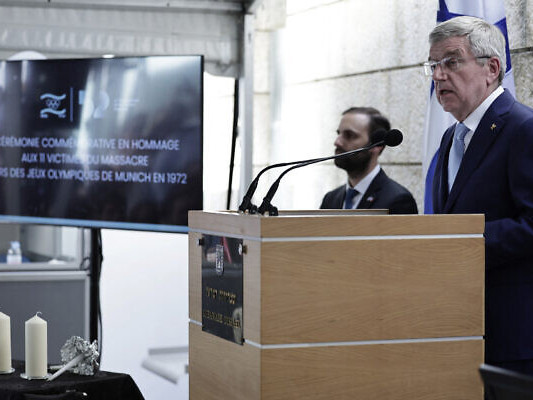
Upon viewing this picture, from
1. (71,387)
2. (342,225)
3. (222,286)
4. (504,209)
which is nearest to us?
(342,225)

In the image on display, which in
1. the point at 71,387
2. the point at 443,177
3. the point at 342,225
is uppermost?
the point at 443,177

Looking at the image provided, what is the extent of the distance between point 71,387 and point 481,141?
1433 mm

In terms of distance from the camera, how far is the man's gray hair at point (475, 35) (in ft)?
7.84

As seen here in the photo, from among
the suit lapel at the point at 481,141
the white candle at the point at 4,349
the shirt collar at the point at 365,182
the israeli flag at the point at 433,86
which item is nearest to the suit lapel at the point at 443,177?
the suit lapel at the point at 481,141

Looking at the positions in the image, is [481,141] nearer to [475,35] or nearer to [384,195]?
[475,35]

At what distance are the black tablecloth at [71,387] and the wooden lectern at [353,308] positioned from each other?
838mm

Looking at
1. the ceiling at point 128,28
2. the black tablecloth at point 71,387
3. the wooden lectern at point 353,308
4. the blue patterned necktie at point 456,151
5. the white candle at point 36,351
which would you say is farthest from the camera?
the ceiling at point 128,28

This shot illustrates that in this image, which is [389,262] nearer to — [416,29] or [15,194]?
[416,29]

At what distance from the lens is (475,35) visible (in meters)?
2.39

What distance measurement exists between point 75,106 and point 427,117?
1886 millimetres

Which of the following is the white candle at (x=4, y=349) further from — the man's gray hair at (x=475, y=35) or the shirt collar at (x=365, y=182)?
the shirt collar at (x=365, y=182)

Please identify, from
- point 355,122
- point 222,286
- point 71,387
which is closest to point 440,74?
point 222,286

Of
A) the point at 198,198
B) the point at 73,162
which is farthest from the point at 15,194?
the point at 198,198

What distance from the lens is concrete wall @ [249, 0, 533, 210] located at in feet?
15.2
